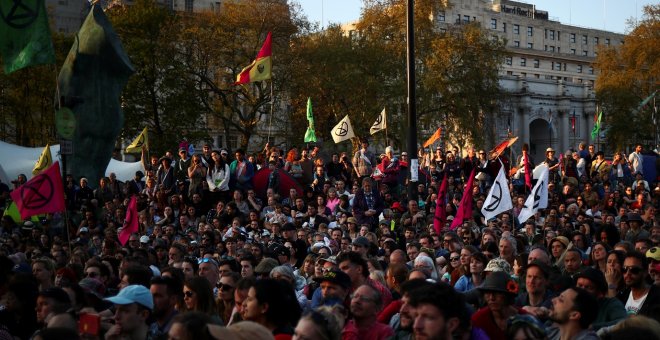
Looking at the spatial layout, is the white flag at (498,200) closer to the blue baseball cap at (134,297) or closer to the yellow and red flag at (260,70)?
the blue baseball cap at (134,297)

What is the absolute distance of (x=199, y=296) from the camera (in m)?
7.93

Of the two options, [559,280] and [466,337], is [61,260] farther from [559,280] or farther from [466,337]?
[466,337]

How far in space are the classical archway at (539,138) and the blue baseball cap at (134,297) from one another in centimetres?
9177

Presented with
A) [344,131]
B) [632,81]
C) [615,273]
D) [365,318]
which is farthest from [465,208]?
[632,81]

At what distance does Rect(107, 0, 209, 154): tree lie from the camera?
1812 inches

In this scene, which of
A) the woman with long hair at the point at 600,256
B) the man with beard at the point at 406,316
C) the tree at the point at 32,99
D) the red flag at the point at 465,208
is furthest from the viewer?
the tree at the point at 32,99

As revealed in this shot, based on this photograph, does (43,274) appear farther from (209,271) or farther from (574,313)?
(574,313)

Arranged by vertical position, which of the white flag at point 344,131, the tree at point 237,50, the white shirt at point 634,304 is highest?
the tree at point 237,50

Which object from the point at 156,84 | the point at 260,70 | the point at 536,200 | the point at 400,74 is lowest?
the point at 536,200

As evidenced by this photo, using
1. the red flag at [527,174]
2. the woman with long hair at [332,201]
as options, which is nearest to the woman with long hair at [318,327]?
the woman with long hair at [332,201]

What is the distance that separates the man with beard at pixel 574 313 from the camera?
21.8 feet

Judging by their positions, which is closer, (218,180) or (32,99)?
(218,180)

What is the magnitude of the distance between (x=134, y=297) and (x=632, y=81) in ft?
221

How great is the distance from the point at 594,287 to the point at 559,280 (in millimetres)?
347
